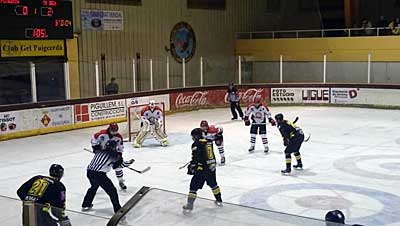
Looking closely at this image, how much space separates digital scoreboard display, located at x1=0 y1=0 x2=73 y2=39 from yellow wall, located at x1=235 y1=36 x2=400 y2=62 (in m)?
13.2

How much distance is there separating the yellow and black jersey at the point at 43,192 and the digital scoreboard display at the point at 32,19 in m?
12.7

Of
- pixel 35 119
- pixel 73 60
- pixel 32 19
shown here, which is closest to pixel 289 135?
pixel 35 119

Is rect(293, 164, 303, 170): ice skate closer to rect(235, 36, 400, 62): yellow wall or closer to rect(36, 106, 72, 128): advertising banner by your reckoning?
→ rect(36, 106, 72, 128): advertising banner

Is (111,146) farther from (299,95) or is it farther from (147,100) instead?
(299,95)

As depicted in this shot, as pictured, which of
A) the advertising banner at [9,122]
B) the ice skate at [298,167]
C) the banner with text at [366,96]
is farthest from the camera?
the banner with text at [366,96]

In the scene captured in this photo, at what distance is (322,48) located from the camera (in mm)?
28281

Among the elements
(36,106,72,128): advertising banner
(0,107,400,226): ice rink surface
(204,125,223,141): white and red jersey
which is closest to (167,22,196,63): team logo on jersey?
(0,107,400,226): ice rink surface

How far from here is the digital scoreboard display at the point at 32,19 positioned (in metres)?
18.0

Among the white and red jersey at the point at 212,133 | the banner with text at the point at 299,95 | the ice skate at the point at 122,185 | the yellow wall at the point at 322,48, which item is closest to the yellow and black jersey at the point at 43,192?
the ice skate at the point at 122,185

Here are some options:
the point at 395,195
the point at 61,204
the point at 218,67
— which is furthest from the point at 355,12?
the point at 61,204

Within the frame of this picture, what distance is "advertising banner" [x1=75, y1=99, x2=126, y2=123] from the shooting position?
1953 cm

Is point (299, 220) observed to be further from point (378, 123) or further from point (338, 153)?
point (378, 123)

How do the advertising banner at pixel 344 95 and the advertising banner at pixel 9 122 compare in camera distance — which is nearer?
the advertising banner at pixel 9 122

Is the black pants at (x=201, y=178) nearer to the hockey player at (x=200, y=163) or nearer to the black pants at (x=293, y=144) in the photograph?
the hockey player at (x=200, y=163)
